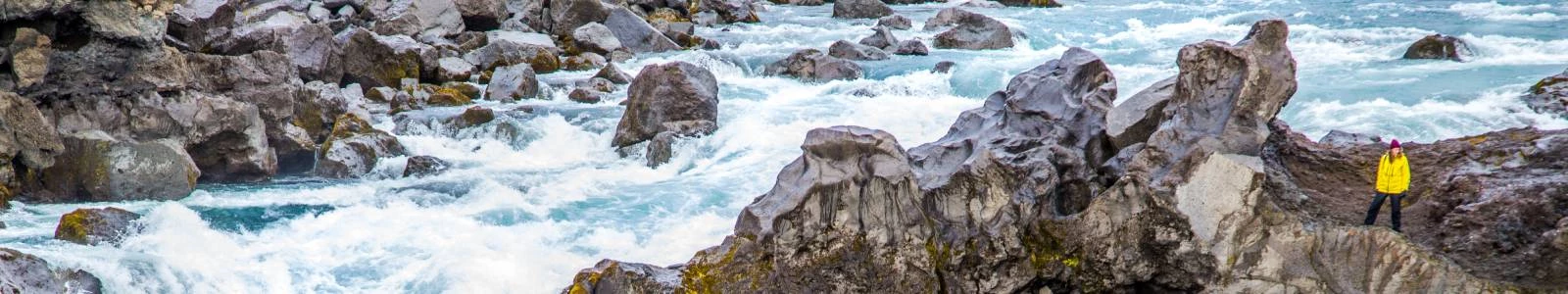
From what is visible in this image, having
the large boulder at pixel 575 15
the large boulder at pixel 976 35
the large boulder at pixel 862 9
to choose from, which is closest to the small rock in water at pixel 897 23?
the large boulder at pixel 862 9

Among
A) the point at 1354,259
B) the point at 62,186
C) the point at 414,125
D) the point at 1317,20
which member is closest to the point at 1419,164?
the point at 1354,259

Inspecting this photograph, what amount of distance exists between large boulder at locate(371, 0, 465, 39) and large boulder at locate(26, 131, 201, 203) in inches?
529

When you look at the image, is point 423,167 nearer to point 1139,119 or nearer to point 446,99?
point 446,99

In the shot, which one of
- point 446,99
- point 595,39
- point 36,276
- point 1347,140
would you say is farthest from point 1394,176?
point 595,39

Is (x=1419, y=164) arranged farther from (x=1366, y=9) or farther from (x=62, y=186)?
(x=1366, y=9)

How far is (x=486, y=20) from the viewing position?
29.9m

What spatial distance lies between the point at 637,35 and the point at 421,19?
4988mm

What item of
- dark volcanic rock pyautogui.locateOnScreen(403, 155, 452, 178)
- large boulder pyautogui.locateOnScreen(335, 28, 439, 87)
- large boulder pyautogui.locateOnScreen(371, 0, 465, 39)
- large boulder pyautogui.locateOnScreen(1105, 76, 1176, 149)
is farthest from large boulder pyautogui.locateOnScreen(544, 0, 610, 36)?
large boulder pyautogui.locateOnScreen(1105, 76, 1176, 149)

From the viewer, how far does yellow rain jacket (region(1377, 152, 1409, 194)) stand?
795cm

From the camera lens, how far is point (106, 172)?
1377 cm

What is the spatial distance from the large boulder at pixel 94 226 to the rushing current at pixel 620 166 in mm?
159

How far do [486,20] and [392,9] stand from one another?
223cm

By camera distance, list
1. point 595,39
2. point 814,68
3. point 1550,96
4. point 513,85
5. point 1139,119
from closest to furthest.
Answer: point 1139,119 → point 1550,96 → point 513,85 → point 814,68 → point 595,39

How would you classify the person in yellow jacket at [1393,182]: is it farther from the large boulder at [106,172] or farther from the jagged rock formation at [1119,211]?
the large boulder at [106,172]
